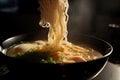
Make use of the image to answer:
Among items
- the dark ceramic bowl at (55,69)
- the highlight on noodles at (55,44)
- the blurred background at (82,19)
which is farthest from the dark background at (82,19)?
the dark ceramic bowl at (55,69)

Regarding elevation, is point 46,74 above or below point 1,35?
above

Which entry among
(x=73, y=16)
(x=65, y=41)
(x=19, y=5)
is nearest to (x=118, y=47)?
(x=65, y=41)

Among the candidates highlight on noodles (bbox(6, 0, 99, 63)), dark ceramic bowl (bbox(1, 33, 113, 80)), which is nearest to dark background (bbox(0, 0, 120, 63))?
highlight on noodles (bbox(6, 0, 99, 63))

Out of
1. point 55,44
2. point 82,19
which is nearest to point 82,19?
point 82,19

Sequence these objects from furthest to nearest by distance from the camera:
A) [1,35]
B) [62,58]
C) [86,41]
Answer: [1,35] < [86,41] < [62,58]

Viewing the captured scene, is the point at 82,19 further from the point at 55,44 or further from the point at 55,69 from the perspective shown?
the point at 55,69

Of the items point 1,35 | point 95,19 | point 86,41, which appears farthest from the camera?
point 95,19

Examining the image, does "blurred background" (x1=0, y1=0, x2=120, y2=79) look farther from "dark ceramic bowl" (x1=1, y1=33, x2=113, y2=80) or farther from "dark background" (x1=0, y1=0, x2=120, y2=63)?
"dark ceramic bowl" (x1=1, y1=33, x2=113, y2=80)

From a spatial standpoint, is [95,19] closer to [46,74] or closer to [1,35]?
[1,35]
